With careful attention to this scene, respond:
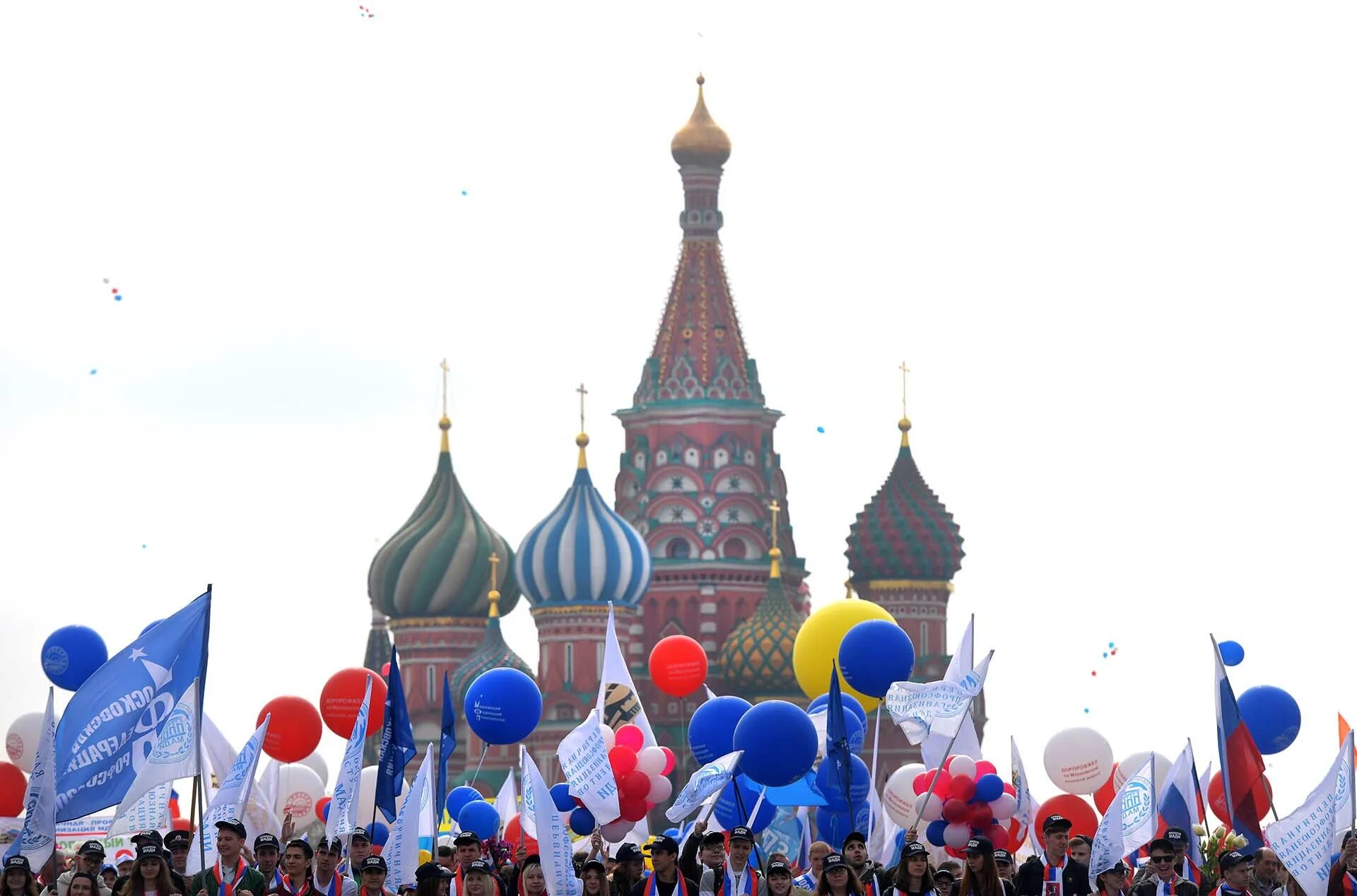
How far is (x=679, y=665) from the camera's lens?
27078 mm

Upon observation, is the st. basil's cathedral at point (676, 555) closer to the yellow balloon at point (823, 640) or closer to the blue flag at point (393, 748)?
the yellow balloon at point (823, 640)

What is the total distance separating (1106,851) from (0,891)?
5331 millimetres

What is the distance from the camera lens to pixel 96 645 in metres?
23.9

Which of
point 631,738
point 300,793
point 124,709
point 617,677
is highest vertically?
point 617,677

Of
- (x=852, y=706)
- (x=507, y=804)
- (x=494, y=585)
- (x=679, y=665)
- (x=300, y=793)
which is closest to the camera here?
(x=852, y=706)

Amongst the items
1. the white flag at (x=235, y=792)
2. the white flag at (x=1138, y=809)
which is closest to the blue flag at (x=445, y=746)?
the white flag at (x=235, y=792)

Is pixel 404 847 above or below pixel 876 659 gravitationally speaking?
below

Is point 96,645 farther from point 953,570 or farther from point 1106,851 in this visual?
point 953,570

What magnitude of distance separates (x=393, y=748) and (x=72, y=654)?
8.44 meters

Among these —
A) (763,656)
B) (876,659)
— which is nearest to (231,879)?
(876,659)

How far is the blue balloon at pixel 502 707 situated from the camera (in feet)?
70.1

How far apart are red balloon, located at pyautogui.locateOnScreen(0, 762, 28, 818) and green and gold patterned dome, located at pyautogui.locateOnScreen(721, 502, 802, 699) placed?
1174 inches

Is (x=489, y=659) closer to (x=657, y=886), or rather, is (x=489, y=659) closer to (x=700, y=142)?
(x=700, y=142)

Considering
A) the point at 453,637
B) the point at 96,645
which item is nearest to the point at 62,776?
the point at 96,645
